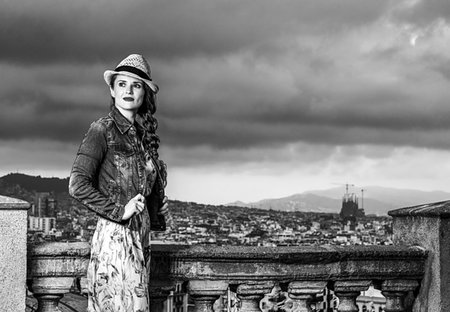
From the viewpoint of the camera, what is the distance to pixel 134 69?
6.36 metres

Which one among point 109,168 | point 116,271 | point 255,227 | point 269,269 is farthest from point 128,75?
point 255,227

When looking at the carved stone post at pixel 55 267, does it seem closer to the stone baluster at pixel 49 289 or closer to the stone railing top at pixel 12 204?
the stone baluster at pixel 49 289

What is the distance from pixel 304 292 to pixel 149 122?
2061 mm

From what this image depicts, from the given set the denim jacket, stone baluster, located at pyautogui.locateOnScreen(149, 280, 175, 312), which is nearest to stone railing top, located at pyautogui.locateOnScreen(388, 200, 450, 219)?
stone baluster, located at pyautogui.locateOnScreen(149, 280, 175, 312)

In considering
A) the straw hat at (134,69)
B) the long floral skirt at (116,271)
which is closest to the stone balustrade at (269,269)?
the long floral skirt at (116,271)

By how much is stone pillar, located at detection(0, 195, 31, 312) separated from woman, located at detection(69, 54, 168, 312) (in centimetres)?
64

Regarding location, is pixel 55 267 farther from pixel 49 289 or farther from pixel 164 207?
pixel 164 207

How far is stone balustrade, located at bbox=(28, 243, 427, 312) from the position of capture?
6.79m

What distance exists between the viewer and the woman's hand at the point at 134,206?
6.13 m

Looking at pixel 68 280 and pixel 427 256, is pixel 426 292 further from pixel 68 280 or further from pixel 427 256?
pixel 68 280

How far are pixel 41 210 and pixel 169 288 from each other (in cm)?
3110

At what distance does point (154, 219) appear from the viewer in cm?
663

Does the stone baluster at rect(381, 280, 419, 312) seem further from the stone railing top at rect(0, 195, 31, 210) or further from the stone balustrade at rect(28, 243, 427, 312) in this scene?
the stone railing top at rect(0, 195, 31, 210)

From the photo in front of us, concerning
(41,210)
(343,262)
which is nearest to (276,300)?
(343,262)
